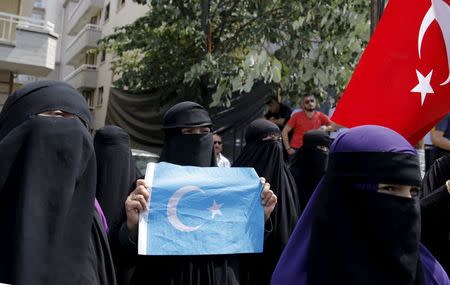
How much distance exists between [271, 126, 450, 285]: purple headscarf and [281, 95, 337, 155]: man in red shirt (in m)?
4.21

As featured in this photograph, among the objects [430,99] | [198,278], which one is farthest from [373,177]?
[430,99]

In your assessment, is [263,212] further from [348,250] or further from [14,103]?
[14,103]

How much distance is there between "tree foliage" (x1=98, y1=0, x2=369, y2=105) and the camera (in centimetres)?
657

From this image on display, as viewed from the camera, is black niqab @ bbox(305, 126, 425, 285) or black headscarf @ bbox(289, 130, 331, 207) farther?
black headscarf @ bbox(289, 130, 331, 207)

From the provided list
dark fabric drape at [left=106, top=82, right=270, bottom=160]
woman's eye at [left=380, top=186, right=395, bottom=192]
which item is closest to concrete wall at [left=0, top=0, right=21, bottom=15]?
dark fabric drape at [left=106, top=82, right=270, bottom=160]

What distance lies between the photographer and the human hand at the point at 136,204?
226 centimetres

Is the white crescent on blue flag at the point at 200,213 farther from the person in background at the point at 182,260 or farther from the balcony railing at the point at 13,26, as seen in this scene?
the balcony railing at the point at 13,26

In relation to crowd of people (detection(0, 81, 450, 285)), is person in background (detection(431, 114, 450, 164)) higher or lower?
higher

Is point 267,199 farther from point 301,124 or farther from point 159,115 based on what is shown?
point 159,115

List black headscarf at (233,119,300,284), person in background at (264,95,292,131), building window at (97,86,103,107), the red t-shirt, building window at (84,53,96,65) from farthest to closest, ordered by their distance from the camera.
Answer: building window at (84,53,96,65), building window at (97,86,103,107), person in background at (264,95,292,131), the red t-shirt, black headscarf at (233,119,300,284)

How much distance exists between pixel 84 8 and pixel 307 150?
22527 mm

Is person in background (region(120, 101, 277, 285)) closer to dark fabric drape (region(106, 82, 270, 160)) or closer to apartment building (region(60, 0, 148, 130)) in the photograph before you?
dark fabric drape (region(106, 82, 270, 160))

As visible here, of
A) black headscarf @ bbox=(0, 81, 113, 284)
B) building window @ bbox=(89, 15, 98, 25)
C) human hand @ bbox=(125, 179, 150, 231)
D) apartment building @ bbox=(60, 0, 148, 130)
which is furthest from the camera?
building window @ bbox=(89, 15, 98, 25)

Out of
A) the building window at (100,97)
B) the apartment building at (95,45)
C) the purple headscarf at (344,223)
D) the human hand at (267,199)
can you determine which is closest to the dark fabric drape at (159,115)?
the human hand at (267,199)
